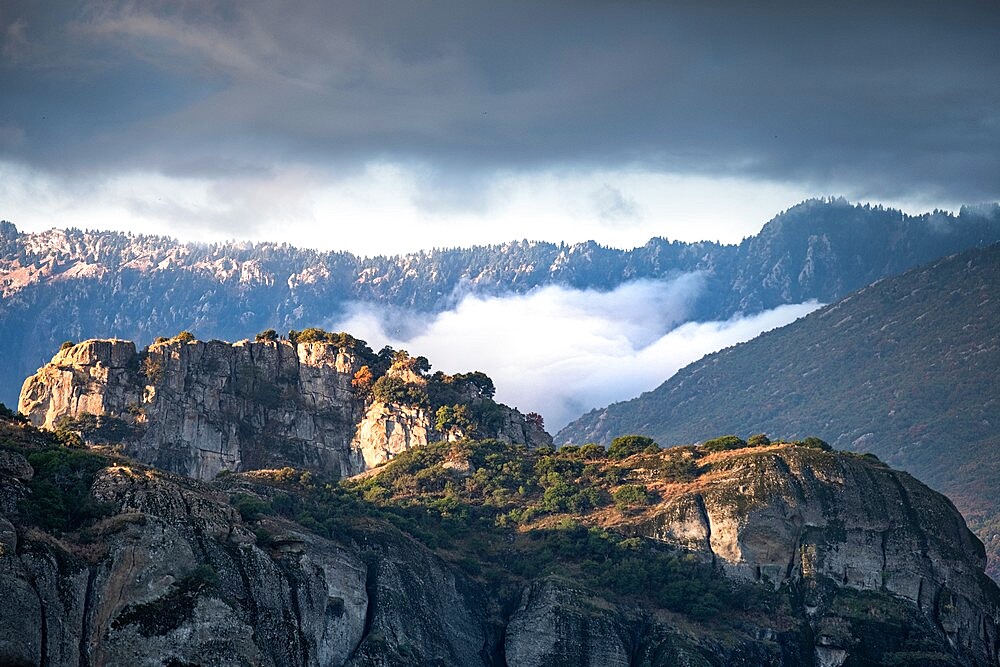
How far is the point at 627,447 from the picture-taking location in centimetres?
16012

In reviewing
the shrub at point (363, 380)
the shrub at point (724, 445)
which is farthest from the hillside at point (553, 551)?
the shrub at point (363, 380)

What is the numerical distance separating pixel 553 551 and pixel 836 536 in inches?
933

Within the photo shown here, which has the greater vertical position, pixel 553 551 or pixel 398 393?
pixel 398 393

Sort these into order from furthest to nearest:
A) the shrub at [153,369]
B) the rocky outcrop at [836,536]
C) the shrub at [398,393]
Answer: the shrub at [398,393] → the shrub at [153,369] → the rocky outcrop at [836,536]

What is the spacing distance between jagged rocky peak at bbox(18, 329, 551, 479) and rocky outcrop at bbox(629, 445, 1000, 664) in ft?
115

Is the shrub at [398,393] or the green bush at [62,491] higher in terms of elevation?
the shrub at [398,393]

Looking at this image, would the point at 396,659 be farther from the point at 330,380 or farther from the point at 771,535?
the point at 330,380

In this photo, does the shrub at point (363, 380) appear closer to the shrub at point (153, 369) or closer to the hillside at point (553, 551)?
the hillside at point (553, 551)

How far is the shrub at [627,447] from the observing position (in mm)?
158000

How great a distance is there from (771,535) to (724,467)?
10.4 metres

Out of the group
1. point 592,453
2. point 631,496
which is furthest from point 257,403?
point 631,496

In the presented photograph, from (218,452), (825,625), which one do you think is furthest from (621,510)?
(218,452)

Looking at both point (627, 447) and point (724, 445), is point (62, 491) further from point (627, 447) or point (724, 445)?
point (627, 447)

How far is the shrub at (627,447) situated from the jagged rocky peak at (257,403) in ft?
39.6
